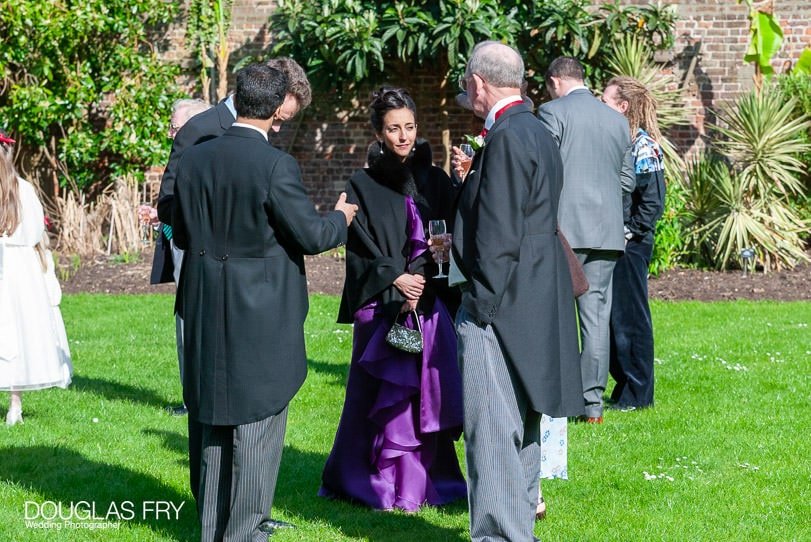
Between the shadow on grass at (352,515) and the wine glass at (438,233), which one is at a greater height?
the wine glass at (438,233)

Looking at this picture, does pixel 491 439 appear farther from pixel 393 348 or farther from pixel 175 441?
pixel 175 441

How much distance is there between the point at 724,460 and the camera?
19.9 feet

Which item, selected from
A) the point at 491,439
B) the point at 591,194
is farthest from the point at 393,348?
the point at 591,194

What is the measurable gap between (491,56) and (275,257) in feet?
3.83

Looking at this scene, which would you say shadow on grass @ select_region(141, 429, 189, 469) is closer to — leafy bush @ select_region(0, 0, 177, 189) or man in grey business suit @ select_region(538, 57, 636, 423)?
man in grey business suit @ select_region(538, 57, 636, 423)

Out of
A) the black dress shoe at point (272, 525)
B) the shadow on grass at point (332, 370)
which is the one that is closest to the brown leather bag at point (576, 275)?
the black dress shoe at point (272, 525)

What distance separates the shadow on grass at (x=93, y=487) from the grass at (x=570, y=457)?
0.01 metres

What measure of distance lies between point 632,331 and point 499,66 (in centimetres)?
348

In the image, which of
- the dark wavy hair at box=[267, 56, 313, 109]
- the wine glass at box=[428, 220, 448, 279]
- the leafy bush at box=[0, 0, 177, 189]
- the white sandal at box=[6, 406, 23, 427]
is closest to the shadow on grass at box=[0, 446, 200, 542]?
the white sandal at box=[6, 406, 23, 427]

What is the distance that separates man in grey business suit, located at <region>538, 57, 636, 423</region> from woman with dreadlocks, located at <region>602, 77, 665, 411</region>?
0.37 m

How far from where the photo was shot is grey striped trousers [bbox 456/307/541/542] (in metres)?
4.31

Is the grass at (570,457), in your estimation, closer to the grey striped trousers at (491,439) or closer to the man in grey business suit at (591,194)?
the man in grey business suit at (591,194)

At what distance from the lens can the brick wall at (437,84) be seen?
1473cm

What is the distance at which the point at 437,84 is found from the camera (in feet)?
49.6
